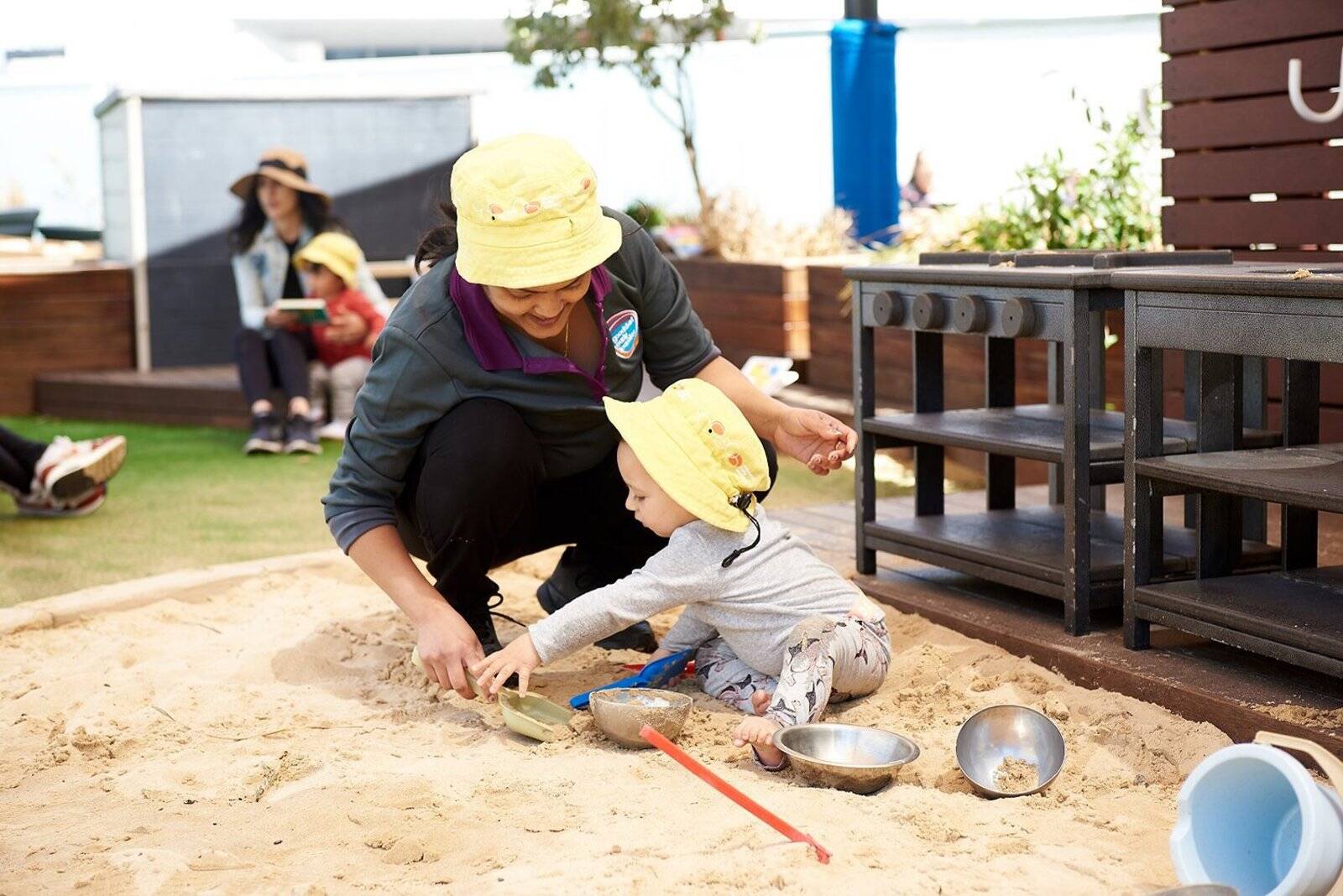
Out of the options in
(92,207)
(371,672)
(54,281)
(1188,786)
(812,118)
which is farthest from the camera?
(92,207)

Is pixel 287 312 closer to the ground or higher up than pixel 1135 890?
higher up

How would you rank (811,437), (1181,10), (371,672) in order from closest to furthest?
(811,437) → (371,672) → (1181,10)

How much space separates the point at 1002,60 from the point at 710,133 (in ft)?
9.59

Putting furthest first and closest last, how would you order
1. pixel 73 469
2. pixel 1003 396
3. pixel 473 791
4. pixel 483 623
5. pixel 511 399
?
pixel 73 469 → pixel 1003 396 → pixel 483 623 → pixel 511 399 → pixel 473 791

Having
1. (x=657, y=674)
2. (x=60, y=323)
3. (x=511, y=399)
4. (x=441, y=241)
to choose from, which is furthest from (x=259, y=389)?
(x=657, y=674)

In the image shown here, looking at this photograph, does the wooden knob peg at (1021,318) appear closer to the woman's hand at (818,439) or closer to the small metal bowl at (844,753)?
the woman's hand at (818,439)

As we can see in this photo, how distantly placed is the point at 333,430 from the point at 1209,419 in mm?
4956

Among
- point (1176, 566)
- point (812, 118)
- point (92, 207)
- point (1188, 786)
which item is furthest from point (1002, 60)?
point (1188, 786)

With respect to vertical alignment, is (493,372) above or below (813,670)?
above

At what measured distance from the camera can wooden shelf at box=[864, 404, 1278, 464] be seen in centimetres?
334

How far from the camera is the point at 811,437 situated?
3166 millimetres

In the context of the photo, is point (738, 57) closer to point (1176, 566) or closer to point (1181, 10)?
point (1181, 10)

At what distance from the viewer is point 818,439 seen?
314cm

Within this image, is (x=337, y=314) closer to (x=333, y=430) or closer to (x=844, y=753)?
(x=333, y=430)
